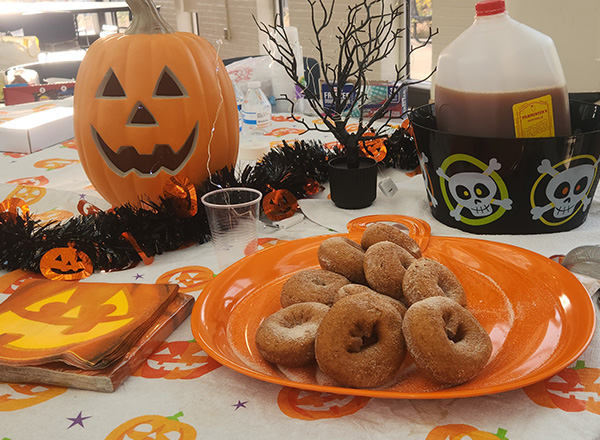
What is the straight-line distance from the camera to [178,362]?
608 mm

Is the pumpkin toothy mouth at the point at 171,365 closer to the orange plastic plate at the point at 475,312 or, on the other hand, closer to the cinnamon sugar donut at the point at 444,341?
the orange plastic plate at the point at 475,312

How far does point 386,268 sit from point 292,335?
0.15 m

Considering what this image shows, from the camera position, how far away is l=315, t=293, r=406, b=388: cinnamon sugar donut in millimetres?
509

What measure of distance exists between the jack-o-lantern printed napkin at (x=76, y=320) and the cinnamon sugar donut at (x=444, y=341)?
306 millimetres

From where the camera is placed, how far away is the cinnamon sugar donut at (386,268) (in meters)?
0.63

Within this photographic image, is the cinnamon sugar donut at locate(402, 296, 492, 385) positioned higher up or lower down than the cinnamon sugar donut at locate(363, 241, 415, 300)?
lower down

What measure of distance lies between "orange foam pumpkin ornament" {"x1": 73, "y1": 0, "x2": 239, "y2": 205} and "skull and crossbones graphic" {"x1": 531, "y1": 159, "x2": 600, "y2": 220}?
0.58 meters

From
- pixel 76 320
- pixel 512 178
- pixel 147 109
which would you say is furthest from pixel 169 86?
pixel 512 178

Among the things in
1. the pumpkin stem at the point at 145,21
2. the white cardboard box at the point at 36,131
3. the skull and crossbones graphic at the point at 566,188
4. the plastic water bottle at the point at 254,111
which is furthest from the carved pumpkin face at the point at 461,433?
the white cardboard box at the point at 36,131

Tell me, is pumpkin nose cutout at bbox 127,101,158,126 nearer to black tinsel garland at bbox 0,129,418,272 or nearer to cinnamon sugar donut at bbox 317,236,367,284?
black tinsel garland at bbox 0,129,418,272

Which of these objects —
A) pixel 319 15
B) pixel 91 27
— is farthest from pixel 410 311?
pixel 91 27

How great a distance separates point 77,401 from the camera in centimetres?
55

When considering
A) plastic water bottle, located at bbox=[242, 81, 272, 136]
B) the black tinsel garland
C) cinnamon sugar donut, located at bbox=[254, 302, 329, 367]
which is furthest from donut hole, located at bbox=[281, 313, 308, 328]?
plastic water bottle, located at bbox=[242, 81, 272, 136]

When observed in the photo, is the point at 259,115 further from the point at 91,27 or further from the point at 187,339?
the point at 91,27
